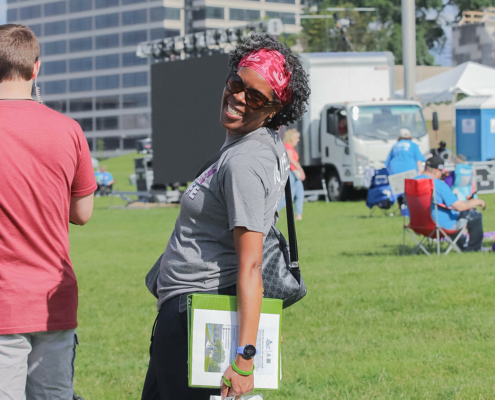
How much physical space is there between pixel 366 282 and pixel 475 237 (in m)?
2.50

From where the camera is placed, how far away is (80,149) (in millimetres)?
2953

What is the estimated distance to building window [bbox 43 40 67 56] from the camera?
12081 centimetres

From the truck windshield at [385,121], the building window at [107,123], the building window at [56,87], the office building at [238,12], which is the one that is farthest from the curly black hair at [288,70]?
the building window at [56,87]

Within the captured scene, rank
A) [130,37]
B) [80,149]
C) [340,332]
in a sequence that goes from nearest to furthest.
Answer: [80,149] < [340,332] < [130,37]

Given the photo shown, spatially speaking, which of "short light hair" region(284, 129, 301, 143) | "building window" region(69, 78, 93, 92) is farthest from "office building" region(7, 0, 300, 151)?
"short light hair" region(284, 129, 301, 143)

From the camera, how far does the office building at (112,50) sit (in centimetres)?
10925

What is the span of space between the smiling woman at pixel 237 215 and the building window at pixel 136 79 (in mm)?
108524

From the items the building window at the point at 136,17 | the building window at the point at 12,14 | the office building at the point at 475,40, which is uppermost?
the building window at the point at 12,14

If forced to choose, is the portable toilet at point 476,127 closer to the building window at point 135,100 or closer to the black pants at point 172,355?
the black pants at point 172,355

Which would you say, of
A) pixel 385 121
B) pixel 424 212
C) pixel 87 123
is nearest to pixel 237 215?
pixel 424 212

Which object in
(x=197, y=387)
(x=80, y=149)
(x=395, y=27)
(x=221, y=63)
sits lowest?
(x=197, y=387)

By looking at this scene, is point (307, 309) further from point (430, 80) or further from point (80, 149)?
point (430, 80)

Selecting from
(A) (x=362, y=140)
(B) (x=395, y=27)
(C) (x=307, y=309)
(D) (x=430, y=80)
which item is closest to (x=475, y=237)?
(C) (x=307, y=309)

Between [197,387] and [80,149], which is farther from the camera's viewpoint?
[80,149]
